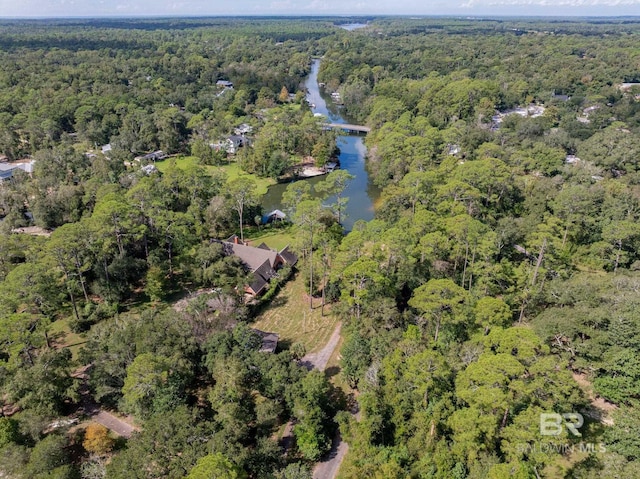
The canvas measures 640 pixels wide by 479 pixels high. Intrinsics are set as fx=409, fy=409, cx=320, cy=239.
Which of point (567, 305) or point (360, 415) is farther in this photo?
point (567, 305)

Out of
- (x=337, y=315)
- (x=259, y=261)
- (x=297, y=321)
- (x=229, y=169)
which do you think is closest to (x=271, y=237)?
(x=259, y=261)

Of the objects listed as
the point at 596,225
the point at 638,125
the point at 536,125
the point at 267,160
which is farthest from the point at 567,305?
the point at 638,125

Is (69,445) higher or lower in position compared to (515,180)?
lower

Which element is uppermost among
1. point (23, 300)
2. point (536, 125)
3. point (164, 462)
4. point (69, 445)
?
point (536, 125)

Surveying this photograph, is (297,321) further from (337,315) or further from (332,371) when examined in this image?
(332,371)

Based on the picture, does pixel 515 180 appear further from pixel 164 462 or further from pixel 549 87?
pixel 549 87

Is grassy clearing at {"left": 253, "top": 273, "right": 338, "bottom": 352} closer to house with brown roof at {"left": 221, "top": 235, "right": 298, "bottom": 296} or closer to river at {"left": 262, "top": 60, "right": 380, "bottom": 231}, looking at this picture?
house with brown roof at {"left": 221, "top": 235, "right": 298, "bottom": 296}

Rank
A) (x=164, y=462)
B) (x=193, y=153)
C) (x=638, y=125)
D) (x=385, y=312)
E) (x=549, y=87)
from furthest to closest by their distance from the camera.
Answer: (x=549, y=87) < (x=638, y=125) < (x=193, y=153) < (x=385, y=312) < (x=164, y=462)
